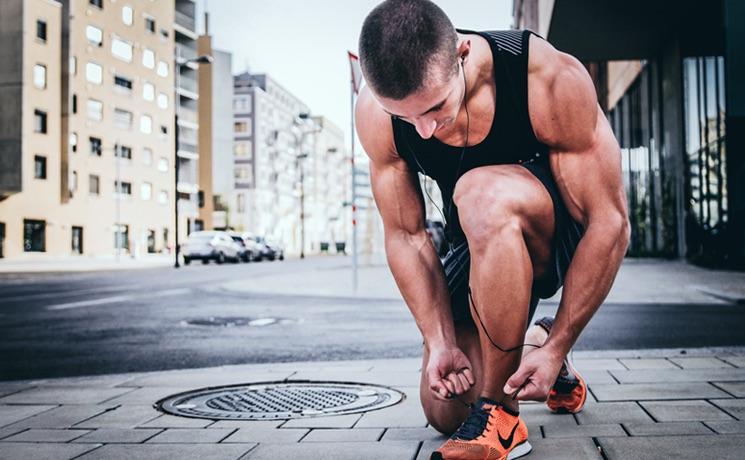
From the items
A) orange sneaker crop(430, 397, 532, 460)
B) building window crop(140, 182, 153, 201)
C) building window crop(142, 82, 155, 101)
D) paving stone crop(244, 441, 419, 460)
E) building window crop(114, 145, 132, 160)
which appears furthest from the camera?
building window crop(140, 182, 153, 201)

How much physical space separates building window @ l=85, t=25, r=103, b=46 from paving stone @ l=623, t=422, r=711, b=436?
51286 millimetres

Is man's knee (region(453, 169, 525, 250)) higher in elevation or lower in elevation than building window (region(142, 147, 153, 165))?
lower

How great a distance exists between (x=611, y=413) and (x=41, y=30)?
145 feet

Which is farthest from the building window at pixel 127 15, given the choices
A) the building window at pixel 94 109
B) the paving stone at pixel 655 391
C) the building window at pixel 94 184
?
the paving stone at pixel 655 391

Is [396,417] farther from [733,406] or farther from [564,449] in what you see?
[733,406]

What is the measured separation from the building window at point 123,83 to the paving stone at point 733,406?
178 ft

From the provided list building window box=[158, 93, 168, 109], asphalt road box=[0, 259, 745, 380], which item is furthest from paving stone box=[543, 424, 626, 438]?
building window box=[158, 93, 168, 109]

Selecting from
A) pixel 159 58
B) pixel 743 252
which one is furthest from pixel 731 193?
pixel 159 58

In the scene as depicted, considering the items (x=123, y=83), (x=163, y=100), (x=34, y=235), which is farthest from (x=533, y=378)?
(x=163, y=100)

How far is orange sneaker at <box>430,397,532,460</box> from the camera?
2350 millimetres

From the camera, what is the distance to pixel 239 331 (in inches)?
303

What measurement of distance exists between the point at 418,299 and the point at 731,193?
15261 mm

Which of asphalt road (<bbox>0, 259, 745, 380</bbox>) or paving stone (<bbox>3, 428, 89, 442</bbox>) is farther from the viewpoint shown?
asphalt road (<bbox>0, 259, 745, 380</bbox>)

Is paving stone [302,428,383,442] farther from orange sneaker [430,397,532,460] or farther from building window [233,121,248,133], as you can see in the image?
building window [233,121,248,133]
